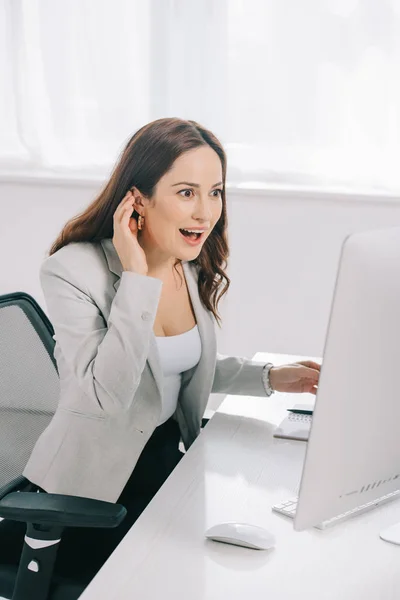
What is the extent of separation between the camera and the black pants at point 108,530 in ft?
4.58

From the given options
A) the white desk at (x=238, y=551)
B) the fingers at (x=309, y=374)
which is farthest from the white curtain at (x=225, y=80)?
the white desk at (x=238, y=551)

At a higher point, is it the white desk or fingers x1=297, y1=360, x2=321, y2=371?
the white desk

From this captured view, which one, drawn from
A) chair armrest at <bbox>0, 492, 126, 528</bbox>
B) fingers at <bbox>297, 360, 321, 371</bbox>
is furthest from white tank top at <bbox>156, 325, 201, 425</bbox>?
chair armrest at <bbox>0, 492, 126, 528</bbox>

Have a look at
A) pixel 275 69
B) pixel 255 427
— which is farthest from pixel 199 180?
pixel 275 69

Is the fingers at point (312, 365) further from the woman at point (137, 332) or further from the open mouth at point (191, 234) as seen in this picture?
the open mouth at point (191, 234)

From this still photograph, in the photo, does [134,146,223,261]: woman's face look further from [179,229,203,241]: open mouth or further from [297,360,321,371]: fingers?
[297,360,321,371]: fingers

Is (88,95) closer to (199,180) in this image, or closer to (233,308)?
(233,308)

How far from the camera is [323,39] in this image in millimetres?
3318

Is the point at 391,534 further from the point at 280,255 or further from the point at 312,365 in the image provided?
the point at 280,255

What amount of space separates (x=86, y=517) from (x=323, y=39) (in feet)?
8.35

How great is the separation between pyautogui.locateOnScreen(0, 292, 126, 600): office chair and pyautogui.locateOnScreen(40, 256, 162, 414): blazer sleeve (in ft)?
0.44

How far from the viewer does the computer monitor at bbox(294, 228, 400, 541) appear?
0.95 metres

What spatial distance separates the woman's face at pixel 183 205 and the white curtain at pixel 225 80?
6.00ft

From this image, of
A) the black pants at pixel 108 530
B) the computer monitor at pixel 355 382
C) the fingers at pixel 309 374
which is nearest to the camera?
the computer monitor at pixel 355 382
